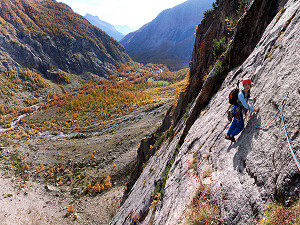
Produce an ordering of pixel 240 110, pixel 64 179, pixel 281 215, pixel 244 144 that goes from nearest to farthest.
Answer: pixel 281 215, pixel 244 144, pixel 240 110, pixel 64 179

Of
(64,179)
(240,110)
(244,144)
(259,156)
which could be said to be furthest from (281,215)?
(64,179)

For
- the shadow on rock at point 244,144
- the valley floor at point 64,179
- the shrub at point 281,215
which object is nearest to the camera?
the shrub at point 281,215

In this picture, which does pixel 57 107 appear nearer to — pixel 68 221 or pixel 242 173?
pixel 68 221

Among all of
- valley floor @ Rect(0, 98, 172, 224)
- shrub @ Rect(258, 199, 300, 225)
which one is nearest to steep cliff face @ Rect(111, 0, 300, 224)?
shrub @ Rect(258, 199, 300, 225)

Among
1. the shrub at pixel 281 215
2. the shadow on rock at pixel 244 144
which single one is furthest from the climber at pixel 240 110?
the shrub at pixel 281 215

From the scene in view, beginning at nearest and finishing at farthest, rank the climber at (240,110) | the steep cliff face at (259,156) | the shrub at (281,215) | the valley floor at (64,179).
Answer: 1. the shrub at (281,215)
2. the steep cliff face at (259,156)
3. the climber at (240,110)
4. the valley floor at (64,179)

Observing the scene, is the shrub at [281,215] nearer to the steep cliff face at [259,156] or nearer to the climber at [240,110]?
the steep cliff face at [259,156]

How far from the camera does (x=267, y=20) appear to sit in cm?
995

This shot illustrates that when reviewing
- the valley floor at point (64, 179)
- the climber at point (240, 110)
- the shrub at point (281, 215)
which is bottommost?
the valley floor at point (64, 179)

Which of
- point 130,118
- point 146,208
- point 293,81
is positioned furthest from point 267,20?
point 130,118

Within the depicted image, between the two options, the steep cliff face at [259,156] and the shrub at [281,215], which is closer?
the shrub at [281,215]

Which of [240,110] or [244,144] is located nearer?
[244,144]

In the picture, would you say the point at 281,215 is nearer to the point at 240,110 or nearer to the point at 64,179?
the point at 240,110

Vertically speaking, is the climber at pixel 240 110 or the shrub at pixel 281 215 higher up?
the climber at pixel 240 110
